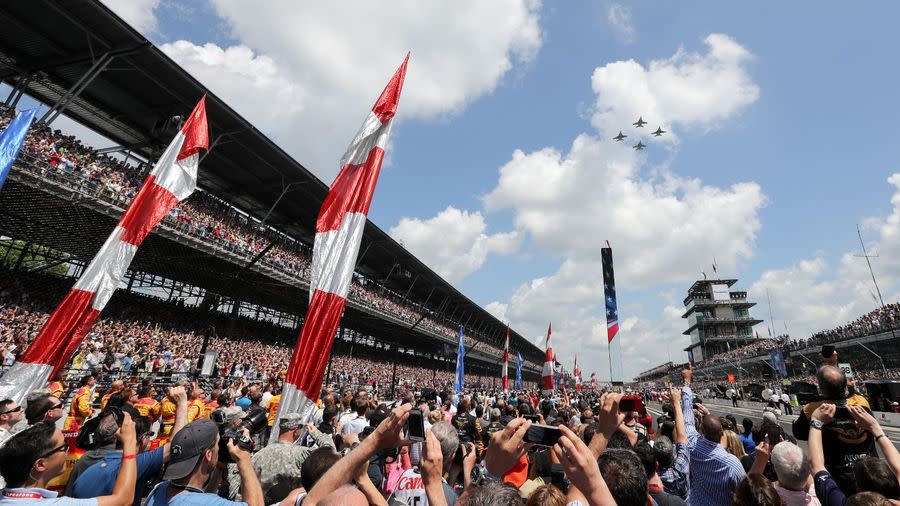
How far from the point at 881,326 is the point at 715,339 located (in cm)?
6204

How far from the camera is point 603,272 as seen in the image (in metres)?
14.8

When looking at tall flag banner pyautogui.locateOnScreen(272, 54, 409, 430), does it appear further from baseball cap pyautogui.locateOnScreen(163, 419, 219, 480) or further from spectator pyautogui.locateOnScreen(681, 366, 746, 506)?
spectator pyautogui.locateOnScreen(681, 366, 746, 506)

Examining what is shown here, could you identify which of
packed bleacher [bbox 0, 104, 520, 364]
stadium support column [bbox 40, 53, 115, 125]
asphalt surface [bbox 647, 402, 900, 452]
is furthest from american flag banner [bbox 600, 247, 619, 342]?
stadium support column [bbox 40, 53, 115, 125]

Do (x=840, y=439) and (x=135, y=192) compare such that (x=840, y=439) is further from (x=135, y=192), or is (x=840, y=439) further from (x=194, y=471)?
(x=135, y=192)

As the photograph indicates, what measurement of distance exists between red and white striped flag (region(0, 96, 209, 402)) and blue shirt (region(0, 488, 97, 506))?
3545 mm

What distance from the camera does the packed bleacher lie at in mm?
12742

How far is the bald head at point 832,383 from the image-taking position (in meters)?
3.08

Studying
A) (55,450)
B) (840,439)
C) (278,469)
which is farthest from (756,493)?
(55,450)

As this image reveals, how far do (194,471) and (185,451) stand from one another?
5.0 inches

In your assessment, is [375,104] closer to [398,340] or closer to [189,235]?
[189,235]

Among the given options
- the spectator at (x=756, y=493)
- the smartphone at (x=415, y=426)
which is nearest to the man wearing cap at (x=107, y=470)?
the smartphone at (x=415, y=426)

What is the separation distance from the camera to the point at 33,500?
2.04 m

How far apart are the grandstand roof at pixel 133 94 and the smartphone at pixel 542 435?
17.7 m

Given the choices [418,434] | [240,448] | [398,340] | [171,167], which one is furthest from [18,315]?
[398,340]
